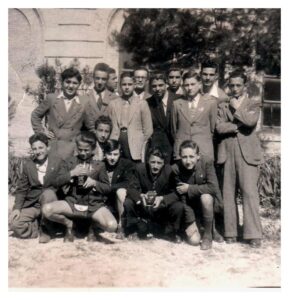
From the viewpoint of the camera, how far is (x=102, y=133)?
177 inches

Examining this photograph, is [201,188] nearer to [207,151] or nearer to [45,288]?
[207,151]

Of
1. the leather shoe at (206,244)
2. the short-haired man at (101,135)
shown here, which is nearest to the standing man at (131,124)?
the short-haired man at (101,135)

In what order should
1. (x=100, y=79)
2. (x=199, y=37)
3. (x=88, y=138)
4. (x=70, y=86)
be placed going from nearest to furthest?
(x=88, y=138), (x=70, y=86), (x=100, y=79), (x=199, y=37)

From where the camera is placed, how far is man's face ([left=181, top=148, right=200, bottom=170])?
427cm

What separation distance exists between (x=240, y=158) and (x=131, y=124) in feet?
3.54

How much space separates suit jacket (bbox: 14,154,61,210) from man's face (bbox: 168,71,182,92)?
4.30 feet

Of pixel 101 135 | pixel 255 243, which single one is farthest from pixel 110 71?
pixel 255 243

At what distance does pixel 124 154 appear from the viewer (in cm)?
459

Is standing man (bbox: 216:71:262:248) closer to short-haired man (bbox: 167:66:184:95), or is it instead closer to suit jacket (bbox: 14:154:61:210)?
short-haired man (bbox: 167:66:184:95)

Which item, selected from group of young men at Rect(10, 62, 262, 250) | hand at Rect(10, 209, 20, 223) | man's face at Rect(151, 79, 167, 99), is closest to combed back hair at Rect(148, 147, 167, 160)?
group of young men at Rect(10, 62, 262, 250)

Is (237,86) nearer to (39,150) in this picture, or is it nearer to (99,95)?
(99,95)

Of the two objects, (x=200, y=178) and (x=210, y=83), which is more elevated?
(x=210, y=83)

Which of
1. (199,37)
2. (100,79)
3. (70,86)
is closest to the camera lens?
(70,86)

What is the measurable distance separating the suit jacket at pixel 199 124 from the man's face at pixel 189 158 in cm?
16
